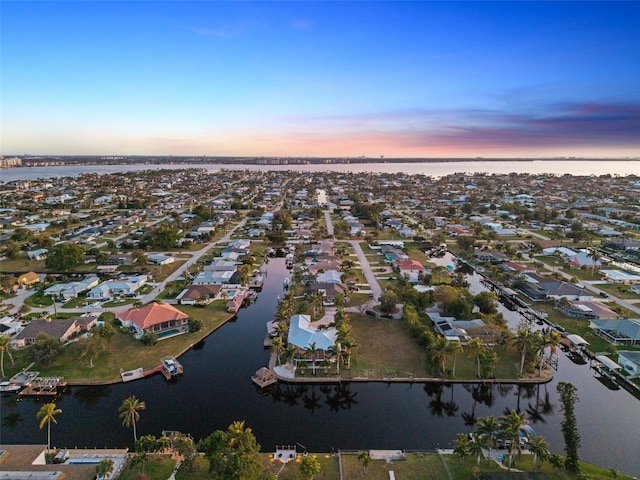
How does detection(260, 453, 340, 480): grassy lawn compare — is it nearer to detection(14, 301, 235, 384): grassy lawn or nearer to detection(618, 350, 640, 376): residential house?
detection(14, 301, 235, 384): grassy lawn

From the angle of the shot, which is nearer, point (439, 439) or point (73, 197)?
point (439, 439)

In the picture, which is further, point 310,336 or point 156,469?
point 310,336

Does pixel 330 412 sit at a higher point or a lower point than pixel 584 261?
lower

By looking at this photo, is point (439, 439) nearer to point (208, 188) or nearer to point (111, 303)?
point (111, 303)

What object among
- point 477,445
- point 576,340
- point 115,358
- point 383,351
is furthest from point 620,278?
point 115,358

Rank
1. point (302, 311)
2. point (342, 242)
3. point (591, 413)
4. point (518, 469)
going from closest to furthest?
point (518, 469) < point (591, 413) < point (302, 311) < point (342, 242)

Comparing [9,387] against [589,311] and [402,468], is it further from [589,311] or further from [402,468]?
[589,311]

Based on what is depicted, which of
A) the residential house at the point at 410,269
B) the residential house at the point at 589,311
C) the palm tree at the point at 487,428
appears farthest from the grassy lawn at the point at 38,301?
the residential house at the point at 589,311

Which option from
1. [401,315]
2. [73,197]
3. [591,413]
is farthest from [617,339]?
[73,197]
